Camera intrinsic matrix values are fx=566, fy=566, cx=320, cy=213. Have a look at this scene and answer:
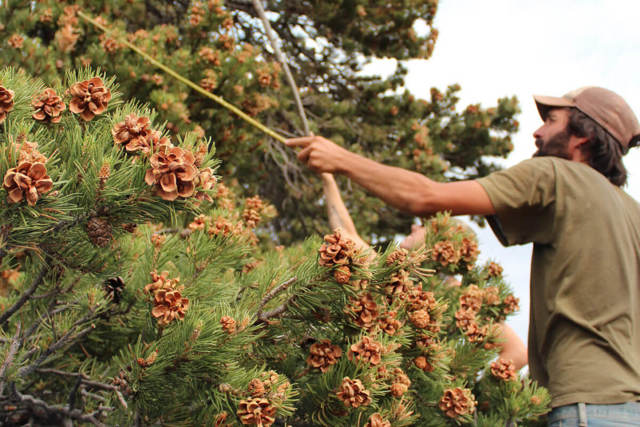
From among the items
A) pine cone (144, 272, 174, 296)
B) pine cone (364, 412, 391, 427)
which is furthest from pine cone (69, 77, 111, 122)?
pine cone (364, 412, 391, 427)

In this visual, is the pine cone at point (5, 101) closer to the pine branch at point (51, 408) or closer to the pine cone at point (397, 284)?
the pine branch at point (51, 408)

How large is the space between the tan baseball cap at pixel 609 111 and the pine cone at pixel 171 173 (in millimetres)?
1951

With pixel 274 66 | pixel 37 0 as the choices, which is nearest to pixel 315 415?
pixel 274 66

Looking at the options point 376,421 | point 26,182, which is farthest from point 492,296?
point 26,182

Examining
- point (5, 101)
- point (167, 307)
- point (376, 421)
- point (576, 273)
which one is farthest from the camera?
point (576, 273)

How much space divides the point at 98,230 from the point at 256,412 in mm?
556

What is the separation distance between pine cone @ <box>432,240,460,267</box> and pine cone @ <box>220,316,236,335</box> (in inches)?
37.8

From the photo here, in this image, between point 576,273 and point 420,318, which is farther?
point 576,273

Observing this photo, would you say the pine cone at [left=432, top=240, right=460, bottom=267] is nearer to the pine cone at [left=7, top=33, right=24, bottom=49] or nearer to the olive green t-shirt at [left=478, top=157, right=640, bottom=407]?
the olive green t-shirt at [left=478, top=157, right=640, bottom=407]

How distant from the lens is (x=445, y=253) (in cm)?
213

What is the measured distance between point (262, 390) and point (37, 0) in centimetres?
385

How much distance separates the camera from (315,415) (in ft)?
5.44

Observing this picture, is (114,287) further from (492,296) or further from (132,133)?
(492,296)

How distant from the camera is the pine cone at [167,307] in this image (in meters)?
1.40
